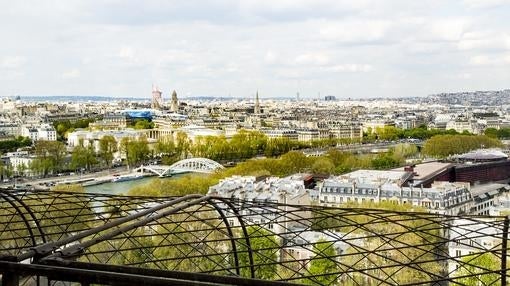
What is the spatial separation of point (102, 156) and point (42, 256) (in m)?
31.2

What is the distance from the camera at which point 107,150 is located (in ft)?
111

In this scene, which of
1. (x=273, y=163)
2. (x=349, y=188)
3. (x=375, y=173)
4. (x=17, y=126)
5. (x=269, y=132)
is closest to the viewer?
(x=349, y=188)

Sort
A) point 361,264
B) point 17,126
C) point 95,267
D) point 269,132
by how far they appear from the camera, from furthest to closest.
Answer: point 17,126
point 269,132
point 361,264
point 95,267

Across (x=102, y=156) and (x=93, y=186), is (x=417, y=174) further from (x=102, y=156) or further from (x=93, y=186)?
(x=102, y=156)

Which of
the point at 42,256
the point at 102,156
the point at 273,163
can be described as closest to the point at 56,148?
the point at 102,156

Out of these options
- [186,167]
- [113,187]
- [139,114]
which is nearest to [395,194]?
[113,187]

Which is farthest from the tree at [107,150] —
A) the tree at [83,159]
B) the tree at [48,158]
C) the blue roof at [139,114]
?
the blue roof at [139,114]

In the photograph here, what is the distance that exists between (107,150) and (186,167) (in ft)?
20.2

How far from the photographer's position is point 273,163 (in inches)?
1001

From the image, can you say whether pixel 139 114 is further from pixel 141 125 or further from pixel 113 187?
pixel 113 187

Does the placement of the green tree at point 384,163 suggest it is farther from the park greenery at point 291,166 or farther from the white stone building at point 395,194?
the white stone building at point 395,194

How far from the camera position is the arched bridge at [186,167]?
28.9 meters

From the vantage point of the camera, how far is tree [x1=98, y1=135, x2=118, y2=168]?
32.9m

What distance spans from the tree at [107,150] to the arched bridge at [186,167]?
329 cm
